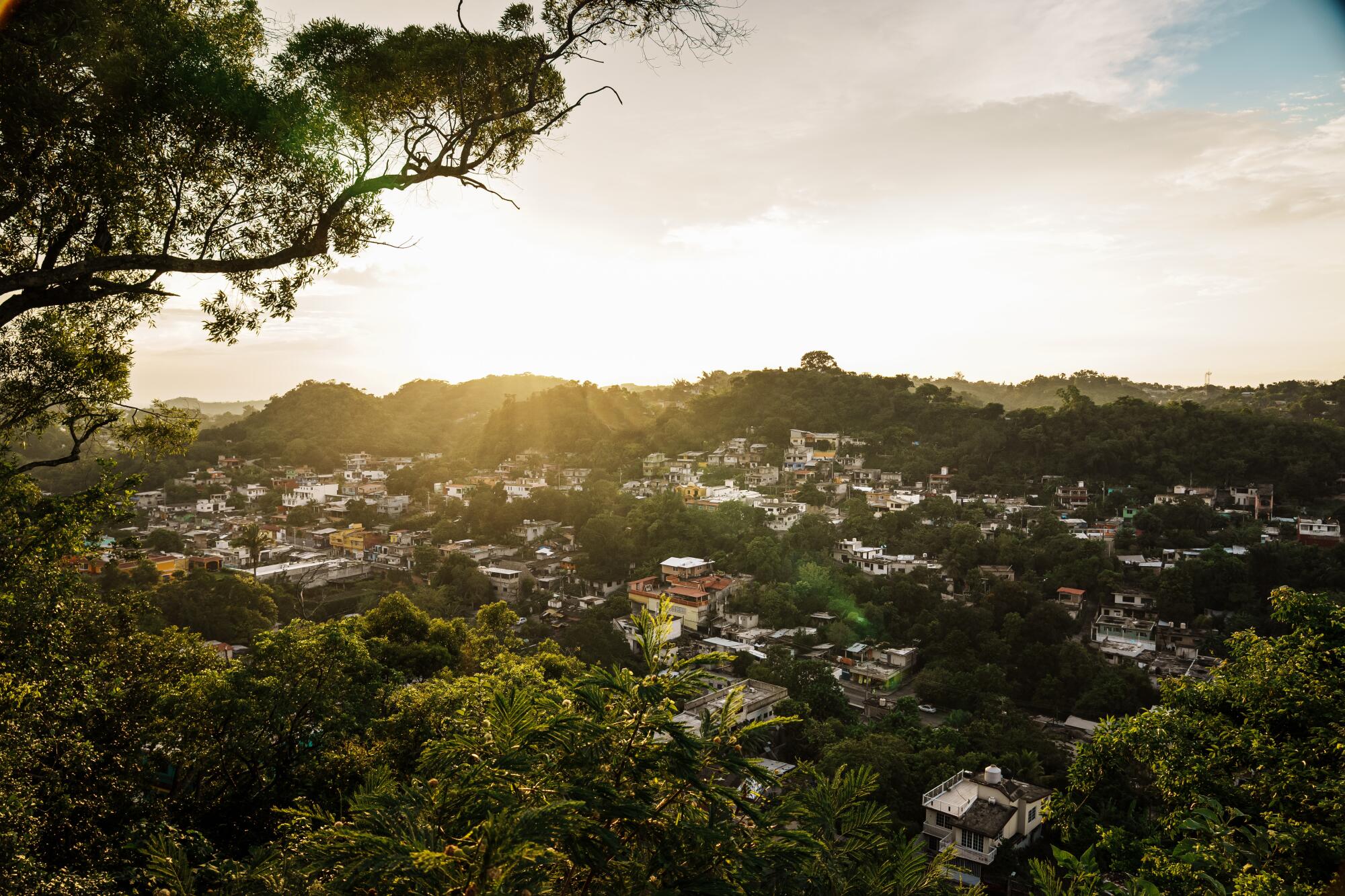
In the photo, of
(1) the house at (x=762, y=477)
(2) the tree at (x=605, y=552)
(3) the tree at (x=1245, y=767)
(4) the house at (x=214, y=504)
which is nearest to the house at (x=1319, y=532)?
(1) the house at (x=762, y=477)

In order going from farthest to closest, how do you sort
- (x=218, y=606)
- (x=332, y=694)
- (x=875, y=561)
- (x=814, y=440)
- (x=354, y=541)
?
(x=814, y=440)
(x=354, y=541)
(x=875, y=561)
(x=218, y=606)
(x=332, y=694)

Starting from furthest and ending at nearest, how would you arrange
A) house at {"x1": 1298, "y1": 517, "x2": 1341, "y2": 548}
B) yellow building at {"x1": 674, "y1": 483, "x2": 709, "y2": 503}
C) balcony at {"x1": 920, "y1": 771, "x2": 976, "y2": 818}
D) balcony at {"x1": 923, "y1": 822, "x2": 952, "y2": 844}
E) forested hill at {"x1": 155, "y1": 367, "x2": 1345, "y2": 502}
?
yellow building at {"x1": 674, "y1": 483, "x2": 709, "y2": 503}, forested hill at {"x1": 155, "y1": 367, "x2": 1345, "y2": 502}, house at {"x1": 1298, "y1": 517, "x2": 1341, "y2": 548}, balcony at {"x1": 920, "y1": 771, "x2": 976, "y2": 818}, balcony at {"x1": 923, "y1": 822, "x2": 952, "y2": 844}

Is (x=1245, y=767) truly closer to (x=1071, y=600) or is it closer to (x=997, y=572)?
(x=1071, y=600)

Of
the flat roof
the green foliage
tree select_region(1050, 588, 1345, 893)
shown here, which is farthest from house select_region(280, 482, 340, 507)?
tree select_region(1050, 588, 1345, 893)

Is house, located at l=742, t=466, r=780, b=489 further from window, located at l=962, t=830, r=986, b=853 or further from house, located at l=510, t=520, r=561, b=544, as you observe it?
window, located at l=962, t=830, r=986, b=853

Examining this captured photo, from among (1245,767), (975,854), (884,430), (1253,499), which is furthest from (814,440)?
(1245,767)

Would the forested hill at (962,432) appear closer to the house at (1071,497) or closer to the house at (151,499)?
the house at (1071,497)

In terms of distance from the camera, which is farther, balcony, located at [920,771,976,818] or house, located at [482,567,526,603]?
house, located at [482,567,526,603]
